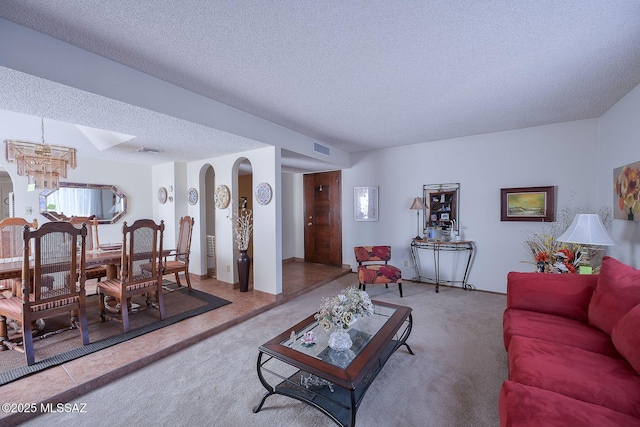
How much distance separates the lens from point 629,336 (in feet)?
4.59

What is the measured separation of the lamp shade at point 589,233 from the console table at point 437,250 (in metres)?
1.60

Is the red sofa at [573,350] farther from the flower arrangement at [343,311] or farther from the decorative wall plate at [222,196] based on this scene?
the decorative wall plate at [222,196]

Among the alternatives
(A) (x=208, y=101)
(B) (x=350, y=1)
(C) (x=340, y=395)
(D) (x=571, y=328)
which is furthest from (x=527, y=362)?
(A) (x=208, y=101)

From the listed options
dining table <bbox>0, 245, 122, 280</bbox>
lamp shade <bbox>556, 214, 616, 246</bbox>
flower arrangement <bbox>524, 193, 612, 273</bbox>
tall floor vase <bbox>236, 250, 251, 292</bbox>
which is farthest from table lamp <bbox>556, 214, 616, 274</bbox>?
dining table <bbox>0, 245, 122, 280</bbox>

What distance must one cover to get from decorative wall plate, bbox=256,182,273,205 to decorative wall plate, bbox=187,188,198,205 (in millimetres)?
1582

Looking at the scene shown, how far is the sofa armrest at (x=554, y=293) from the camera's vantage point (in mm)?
1992

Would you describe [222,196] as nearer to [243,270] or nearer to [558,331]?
[243,270]

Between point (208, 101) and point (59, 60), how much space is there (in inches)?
43.5

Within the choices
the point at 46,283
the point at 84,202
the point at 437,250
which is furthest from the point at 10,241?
the point at 437,250

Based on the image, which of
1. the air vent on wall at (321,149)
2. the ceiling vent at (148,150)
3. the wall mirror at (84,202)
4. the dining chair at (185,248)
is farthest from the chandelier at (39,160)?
the air vent on wall at (321,149)

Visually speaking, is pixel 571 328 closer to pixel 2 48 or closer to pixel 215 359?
pixel 215 359

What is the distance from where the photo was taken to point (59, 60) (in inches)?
68.3

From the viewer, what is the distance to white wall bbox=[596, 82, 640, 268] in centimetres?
249

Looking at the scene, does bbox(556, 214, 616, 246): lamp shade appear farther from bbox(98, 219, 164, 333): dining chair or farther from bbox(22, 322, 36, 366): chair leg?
bbox(22, 322, 36, 366): chair leg
